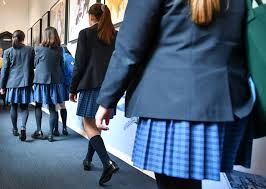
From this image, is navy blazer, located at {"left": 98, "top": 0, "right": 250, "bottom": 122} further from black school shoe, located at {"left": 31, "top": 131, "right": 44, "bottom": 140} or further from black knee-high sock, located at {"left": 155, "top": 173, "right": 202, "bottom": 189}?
black school shoe, located at {"left": 31, "top": 131, "right": 44, "bottom": 140}

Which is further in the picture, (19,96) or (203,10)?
(19,96)

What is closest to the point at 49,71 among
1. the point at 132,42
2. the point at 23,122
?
A: the point at 23,122

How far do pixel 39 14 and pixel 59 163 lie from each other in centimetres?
639

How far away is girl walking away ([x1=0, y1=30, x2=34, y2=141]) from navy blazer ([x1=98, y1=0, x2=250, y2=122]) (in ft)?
10.4

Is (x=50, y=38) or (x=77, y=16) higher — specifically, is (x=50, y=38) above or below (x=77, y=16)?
below

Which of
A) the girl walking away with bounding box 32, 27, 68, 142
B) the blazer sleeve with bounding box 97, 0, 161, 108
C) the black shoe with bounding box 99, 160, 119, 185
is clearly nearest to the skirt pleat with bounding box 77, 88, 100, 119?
the black shoe with bounding box 99, 160, 119, 185

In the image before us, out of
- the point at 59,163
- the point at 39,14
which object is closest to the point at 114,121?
the point at 59,163

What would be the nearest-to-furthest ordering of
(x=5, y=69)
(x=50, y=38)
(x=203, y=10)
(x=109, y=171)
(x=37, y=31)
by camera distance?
(x=203, y=10)
(x=109, y=171)
(x=50, y=38)
(x=5, y=69)
(x=37, y=31)

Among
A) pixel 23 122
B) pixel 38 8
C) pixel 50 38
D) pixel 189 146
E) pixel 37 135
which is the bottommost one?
pixel 37 135

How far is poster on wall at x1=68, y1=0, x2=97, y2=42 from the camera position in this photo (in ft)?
14.0

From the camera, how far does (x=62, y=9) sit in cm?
551

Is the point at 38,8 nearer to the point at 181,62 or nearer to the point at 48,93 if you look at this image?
the point at 48,93

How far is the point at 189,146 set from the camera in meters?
0.93

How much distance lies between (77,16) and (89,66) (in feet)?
7.99
